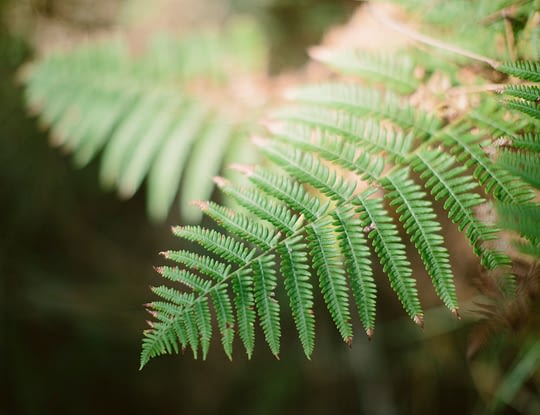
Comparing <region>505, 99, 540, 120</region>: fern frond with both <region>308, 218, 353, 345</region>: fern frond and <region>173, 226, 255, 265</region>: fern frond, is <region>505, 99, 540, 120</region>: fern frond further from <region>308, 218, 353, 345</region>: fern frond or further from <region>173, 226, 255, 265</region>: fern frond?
<region>173, 226, 255, 265</region>: fern frond

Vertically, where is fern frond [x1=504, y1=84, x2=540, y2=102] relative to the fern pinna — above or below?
above

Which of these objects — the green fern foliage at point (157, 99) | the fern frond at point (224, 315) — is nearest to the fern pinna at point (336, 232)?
the fern frond at point (224, 315)

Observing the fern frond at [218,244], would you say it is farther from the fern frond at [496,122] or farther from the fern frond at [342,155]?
the fern frond at [496,122]

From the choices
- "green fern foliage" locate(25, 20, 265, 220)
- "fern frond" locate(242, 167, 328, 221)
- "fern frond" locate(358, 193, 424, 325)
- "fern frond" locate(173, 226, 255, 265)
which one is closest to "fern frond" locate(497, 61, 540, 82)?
"fern frond" locate(358, 193, 424, 325)

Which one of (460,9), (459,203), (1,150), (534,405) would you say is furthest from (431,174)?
(1,150)

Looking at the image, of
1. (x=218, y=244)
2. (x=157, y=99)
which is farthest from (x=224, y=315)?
(x=157, y=99)

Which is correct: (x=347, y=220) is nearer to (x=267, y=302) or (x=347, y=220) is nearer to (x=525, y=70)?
(x=267, y=302)

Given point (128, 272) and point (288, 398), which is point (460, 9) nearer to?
point (288, 398)
